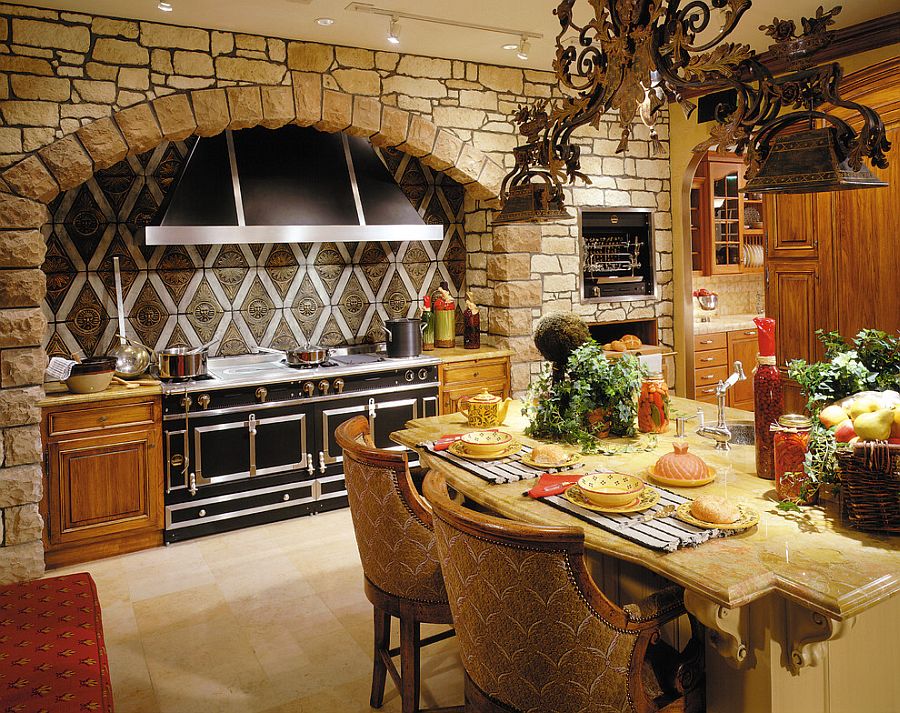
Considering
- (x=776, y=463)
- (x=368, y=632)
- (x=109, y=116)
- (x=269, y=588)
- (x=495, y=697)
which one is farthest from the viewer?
(x=109, y=116)

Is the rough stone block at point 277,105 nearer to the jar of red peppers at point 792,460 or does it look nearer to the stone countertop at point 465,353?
A: the stone countertop at point 465,353

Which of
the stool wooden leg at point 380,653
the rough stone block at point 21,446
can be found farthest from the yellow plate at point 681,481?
the rough stone block at point 21,446

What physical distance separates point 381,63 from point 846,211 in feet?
10.8

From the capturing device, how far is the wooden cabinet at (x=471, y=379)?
18.2ft

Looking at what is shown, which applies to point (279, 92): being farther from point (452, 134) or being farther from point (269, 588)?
point (269, 588)

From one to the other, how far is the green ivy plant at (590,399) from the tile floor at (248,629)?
1143 mm

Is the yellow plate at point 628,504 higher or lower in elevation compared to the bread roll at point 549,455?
lower

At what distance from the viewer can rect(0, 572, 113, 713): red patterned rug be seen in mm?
2373

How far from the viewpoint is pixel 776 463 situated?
228cm

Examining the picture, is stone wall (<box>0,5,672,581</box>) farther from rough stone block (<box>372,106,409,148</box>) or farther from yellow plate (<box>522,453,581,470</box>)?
yellow plate (<box>522,453,581,470</box>)

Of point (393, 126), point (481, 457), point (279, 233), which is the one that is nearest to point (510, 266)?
point (393, 126)

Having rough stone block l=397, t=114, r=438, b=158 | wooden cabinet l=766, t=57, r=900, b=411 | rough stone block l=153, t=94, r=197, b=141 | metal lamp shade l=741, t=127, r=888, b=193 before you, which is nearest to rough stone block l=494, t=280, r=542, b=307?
rough stone block l=397, t=114, r=438, b=158

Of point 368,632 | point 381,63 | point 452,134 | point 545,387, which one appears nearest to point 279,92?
point 381,63

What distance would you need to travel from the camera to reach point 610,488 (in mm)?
2244
